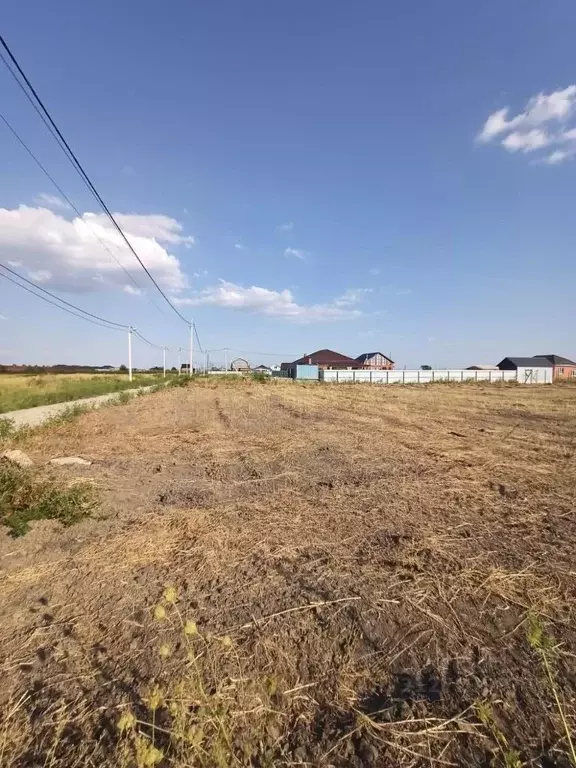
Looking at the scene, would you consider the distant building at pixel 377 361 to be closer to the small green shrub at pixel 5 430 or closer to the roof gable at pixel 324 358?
the roof gable at pixel 324 358

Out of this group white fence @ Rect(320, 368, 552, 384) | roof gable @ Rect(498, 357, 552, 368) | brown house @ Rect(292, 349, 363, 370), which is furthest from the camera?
brown house @ Rect(292, 349, 363, 370)

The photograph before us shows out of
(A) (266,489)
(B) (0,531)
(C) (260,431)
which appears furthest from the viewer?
(C) (260,431)

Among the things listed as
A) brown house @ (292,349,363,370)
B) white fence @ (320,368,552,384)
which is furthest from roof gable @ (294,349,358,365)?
white fence @ (320,368,552,384)

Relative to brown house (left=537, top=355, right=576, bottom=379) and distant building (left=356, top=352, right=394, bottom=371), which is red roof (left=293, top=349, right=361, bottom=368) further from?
brown house (left=537, top=355, right=576, bottom=379)

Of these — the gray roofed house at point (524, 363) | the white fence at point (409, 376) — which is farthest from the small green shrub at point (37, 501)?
the gray roofed house at point (524, 363)

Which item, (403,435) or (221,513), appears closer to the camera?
(221,513)

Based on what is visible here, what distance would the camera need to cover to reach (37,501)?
396cm

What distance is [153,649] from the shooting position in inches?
76.5

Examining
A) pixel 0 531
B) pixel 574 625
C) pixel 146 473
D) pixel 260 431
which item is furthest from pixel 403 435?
pixel 0 531

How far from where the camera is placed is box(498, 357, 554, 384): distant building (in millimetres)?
57188

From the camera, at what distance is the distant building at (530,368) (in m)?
57.2

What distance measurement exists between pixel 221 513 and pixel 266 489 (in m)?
0.90

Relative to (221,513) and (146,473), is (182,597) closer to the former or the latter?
(221,513)

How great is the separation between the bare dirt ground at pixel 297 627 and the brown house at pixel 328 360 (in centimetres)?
7755
